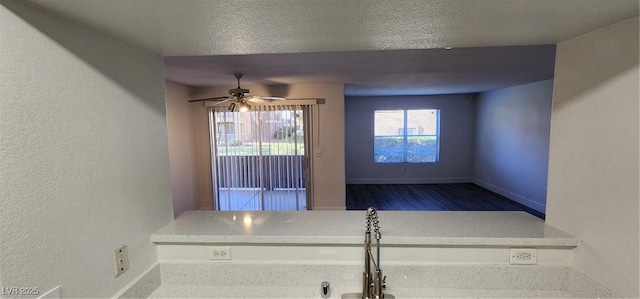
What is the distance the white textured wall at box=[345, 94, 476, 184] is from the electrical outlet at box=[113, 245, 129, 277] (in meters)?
6.41

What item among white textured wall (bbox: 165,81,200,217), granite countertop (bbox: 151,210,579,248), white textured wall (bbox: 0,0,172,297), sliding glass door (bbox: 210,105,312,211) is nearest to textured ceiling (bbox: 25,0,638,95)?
white textured wall (bbox: 0,0,172,297)

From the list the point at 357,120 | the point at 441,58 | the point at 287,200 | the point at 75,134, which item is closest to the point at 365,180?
the point at 357,120

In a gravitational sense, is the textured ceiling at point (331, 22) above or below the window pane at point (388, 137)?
above

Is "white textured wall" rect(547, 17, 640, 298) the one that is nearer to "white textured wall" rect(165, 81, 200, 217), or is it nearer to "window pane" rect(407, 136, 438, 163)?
"white textured wall" rect(165, 81, 200, 217)

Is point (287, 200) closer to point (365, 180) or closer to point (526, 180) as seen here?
point (365, 180)

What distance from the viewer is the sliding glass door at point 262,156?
4738 mm

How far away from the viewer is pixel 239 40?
1.21m

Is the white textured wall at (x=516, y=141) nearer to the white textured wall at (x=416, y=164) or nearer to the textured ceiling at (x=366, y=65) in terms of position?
the white textured wall at (x=416, y=164)

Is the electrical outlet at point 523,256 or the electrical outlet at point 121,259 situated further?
the electrical outlet at point 523,256

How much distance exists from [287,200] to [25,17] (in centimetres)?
432

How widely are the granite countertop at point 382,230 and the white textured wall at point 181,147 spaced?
309 centimetres

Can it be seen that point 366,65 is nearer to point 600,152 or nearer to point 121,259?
point 600,152

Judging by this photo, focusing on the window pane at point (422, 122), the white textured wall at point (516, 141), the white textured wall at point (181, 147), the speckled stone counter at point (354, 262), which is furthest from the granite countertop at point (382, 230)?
the window pane at point (422, 122)

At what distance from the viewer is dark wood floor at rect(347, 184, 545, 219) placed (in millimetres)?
5281
